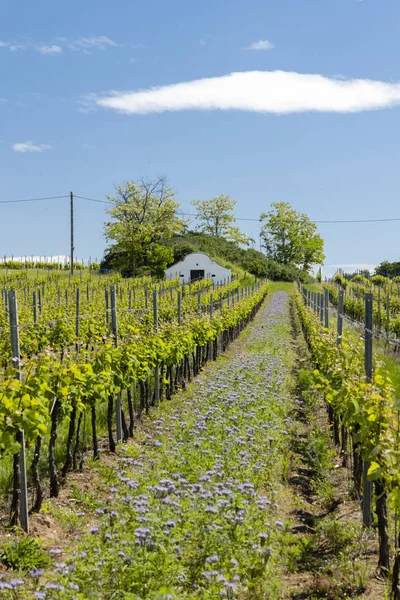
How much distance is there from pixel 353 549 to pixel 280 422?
144 inches

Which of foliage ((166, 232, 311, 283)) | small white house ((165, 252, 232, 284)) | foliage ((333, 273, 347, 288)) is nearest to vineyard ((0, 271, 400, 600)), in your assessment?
foliage ((333, 273, 347, 288))

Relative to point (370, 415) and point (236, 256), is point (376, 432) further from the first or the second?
point (236, 256)

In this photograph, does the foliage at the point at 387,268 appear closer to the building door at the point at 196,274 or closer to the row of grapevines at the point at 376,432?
the building door at the point at 196,274

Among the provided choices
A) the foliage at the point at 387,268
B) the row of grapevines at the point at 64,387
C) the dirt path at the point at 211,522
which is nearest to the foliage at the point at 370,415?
the dirt path at the point at 211,522

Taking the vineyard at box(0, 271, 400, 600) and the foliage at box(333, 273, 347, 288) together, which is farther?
the foliage at box(333, 273, 347, 288)

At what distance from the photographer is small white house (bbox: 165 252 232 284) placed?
198 ft

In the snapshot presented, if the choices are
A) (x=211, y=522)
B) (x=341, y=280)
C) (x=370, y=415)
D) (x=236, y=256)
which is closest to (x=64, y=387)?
(x=211, y=522)

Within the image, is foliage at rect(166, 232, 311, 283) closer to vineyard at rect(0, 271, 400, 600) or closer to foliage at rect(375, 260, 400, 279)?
foliage at rect(375, 260, 400, 279)

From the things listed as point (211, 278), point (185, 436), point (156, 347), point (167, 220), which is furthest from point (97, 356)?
point (167, 220)

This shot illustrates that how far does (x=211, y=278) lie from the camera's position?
196 feet

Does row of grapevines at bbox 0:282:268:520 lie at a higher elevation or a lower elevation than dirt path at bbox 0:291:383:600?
higher

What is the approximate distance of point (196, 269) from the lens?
2394 inches

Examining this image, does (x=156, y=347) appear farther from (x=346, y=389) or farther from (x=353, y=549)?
(x=353, y=549)

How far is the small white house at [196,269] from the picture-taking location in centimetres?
6049
